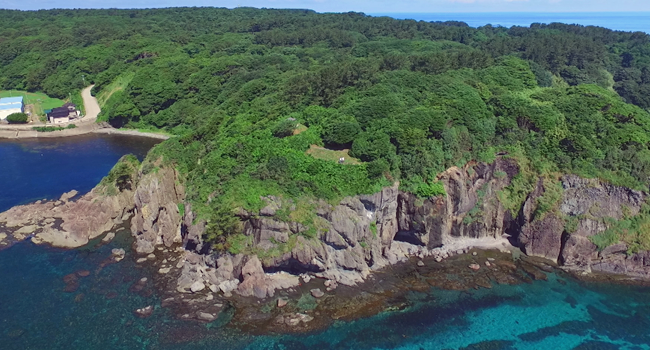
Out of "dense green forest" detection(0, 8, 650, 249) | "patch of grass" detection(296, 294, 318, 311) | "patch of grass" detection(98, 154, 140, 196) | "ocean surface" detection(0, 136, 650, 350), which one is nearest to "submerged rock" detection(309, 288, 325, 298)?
"patch of grass" detection(296, 294, 318, 311)

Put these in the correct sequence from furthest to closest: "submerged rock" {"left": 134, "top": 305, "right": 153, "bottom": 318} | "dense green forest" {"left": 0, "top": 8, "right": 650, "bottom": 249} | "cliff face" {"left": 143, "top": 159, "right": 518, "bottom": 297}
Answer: "dense green forest" {"left": 0, "top": 8, "right": 650, "bottom": 249} < "cliff face" {"left": 143, "top": 159, "right": 518, "bottom": 297} < "submerged rock" {"left": 134, "top": 305, "right": 153, "bottom": 318}

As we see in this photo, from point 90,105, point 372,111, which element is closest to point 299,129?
point 372,111

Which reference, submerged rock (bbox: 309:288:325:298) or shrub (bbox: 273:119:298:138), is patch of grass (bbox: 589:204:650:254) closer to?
submerged rock (bbox: 309:288:325:298)

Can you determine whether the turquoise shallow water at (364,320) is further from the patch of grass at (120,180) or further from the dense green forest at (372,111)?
the patch of grass at (120,180)

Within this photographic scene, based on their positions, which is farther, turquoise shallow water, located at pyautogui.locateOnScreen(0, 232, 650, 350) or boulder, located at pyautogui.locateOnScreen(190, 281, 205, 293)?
boulder, located at pyautogui.locateOnScreen(190, 281, 205, 293)

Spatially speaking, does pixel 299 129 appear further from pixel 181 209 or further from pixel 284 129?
pixel 181 209

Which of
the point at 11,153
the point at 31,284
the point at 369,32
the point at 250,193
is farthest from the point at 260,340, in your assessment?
the point at 369,32
